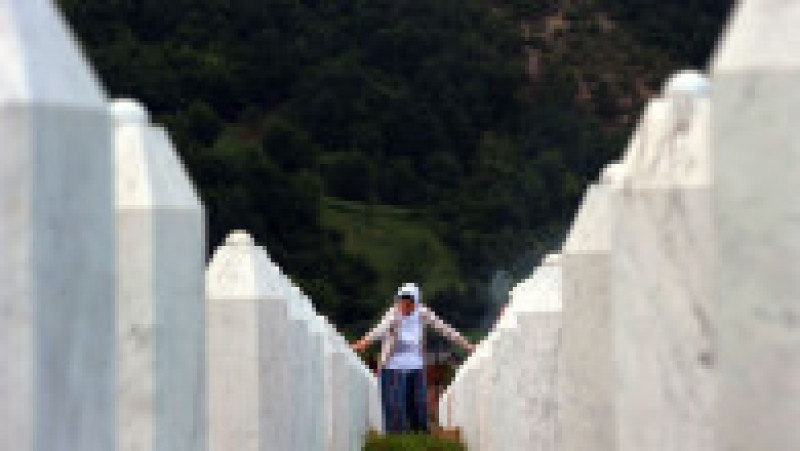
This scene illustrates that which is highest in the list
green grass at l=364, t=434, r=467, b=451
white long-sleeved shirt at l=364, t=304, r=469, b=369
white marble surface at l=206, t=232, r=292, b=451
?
white marble surface at l=206, t=232, r=292, b=451

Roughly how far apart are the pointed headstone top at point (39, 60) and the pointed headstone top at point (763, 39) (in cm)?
132

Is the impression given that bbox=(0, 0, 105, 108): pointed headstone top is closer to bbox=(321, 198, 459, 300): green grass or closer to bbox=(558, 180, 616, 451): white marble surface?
bbox=(558, 180, 616, 451): white marble surface

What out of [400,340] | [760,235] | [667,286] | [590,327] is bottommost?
[400,340]

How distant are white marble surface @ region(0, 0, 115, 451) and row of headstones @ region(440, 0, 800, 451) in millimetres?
1266

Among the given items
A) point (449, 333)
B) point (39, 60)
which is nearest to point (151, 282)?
point (39, 60)

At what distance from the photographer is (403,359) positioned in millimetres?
17969

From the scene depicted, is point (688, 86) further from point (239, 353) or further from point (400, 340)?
point (400, 340)

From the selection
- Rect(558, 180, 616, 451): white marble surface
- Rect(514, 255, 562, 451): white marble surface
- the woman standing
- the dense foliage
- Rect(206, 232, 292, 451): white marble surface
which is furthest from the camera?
the dense foliage

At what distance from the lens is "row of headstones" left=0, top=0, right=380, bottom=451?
175 inches

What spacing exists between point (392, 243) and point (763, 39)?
6437cm

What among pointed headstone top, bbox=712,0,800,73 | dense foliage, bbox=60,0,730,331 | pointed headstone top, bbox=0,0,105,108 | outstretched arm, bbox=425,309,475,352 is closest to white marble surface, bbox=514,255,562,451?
outstretched arm, bbox=425,309,475,352

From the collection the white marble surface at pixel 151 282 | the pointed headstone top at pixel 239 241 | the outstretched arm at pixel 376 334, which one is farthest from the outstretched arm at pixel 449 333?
the white marble surface at pixel 151 282

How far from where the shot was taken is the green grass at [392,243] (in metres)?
65.6

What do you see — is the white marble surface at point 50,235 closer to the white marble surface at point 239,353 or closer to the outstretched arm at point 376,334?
the white marble surface at point 239,353
